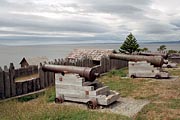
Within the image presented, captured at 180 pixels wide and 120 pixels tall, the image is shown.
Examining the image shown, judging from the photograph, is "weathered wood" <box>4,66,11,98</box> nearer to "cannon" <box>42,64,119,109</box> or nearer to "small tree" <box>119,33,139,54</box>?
"cannon" <box>42,64,119,109</box>


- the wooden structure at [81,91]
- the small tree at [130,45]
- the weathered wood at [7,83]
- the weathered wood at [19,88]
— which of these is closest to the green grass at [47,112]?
the wooden structure at [81,91]

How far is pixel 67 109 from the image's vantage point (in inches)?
316

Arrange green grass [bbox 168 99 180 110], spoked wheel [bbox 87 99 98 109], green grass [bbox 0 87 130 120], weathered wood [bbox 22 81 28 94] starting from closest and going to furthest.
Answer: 1. green grass [bbox 0 87 130 120]
2. green grass [bbox 168 99 180 110]
3. spoked wheel [bbox 87 99 98 109]
4. weathered wood [bbox 22 81 28 94]

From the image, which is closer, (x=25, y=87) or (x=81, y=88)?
(x=81, y=88)

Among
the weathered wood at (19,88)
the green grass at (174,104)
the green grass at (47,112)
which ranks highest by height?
the weathered wood at (19,88)

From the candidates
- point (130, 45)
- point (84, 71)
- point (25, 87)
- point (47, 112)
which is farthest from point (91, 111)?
point (130, 45)

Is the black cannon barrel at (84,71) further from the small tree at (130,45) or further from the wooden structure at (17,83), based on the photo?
the small tree at (130,45)

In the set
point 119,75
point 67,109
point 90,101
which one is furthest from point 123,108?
point 119,75

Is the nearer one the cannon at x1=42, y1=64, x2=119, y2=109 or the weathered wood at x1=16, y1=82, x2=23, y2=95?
the cannon at x1=42, y1=64, x2=119, y2=109

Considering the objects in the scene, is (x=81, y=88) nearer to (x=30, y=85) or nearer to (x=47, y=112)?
(x=47, y=112)

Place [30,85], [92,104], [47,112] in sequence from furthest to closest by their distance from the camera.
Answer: [30,85], [92,104], [47,112]

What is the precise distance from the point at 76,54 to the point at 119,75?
5.82 metres

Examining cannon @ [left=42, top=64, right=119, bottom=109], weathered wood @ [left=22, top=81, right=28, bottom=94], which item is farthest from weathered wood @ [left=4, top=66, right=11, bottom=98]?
cannon @ [left=42, top=64, right=119, bottom=109]

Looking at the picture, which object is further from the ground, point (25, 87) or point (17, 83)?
point (17, 83)
